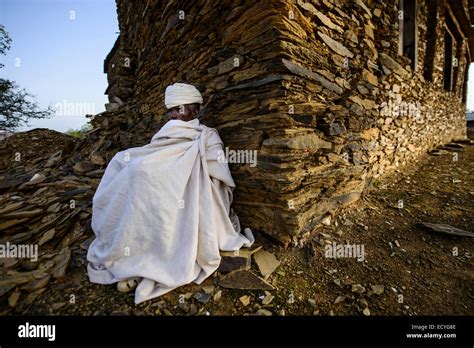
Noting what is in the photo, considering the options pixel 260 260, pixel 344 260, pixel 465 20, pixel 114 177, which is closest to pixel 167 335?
pixel 260 260

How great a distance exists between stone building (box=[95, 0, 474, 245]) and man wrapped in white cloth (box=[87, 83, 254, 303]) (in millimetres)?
467

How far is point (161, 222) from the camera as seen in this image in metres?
1.97

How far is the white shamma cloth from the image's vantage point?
1.92 m

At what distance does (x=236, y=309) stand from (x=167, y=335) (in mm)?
580

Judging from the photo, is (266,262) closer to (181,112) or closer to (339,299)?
(339,299)

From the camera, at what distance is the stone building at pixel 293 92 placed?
224cm

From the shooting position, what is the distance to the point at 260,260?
2211mm

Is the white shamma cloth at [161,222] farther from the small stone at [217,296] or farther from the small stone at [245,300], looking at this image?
the small stone at [245,300]

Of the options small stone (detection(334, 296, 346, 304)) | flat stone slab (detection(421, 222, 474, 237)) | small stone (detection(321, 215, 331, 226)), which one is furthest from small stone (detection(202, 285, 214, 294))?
flat stone slab (detection(421, 222, 474, 237))

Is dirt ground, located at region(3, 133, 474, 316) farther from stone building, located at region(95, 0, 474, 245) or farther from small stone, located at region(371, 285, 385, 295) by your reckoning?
stone building, located at region(95, 0, 474, 245)

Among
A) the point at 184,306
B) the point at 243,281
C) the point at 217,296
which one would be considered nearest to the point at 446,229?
the point at 243,281

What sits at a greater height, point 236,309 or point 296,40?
point 296,40

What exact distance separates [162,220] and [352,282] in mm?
1951

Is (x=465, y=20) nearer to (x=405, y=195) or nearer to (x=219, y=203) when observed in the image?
(x=405, y=195)
